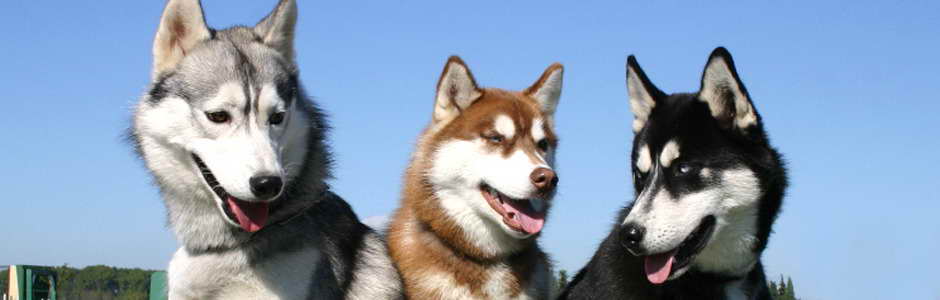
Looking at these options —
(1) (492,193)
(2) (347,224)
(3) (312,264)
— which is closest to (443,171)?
(1) (492,193)

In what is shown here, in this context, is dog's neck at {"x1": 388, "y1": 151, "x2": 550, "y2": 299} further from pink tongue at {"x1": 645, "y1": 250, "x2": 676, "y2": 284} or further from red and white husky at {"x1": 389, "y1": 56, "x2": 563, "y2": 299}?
pink tongue at {"x1": 645, "y1": 250, "x2": 676, "y2": 284}

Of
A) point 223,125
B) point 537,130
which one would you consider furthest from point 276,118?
point 537,130

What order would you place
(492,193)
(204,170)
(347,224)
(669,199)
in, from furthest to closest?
(492,193) → (347,224) → (669,199) → (204,170)

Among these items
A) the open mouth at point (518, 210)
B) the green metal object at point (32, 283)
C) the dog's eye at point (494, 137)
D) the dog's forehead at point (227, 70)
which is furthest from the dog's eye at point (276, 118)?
the green metal object at point (32, 283)

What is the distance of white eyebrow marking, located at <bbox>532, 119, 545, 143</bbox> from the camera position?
7.12m

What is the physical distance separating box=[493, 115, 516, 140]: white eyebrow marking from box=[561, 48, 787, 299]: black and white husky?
113 centimetres

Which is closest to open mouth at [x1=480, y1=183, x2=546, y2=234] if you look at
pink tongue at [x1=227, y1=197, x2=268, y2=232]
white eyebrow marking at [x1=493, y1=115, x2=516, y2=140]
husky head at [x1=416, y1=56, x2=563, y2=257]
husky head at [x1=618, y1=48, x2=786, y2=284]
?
husky head at [x1=416, y1=56, x2=563, y2=257]

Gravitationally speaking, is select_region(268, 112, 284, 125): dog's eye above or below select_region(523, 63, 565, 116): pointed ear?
below

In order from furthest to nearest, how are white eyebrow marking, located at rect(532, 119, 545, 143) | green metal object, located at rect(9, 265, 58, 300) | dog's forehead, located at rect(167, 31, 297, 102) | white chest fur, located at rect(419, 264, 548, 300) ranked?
green metal object, located at rect(9, 265, 58, 300) → white eyebrow marking, located at rect(532, 119, 545, 143) → white chest fur, located at rect(419, 264, 548, 300) → dog's forehead, located at rect(167, 31, 297, 102)

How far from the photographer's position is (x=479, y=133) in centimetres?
702

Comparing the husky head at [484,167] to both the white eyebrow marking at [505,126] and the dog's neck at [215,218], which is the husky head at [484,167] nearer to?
the white eyebrow marking at [505,126]

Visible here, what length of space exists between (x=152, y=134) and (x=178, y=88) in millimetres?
386

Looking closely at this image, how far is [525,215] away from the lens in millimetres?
6688

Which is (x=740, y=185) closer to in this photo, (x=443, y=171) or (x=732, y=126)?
(x=732, y=126)
